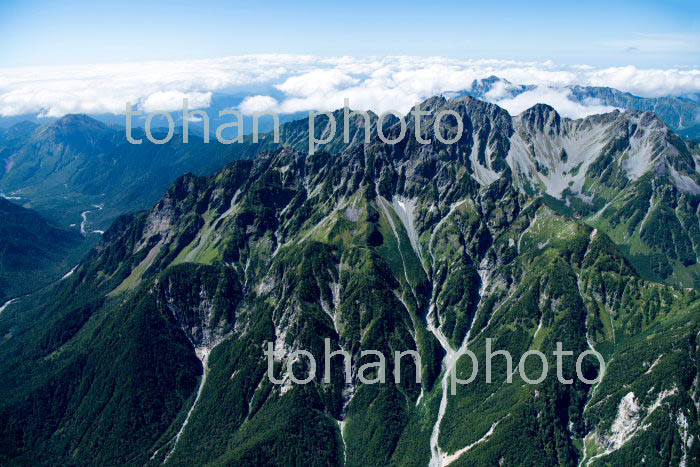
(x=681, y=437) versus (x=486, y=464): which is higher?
(x=681, y=437)

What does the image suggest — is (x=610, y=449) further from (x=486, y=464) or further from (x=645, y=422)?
(x=486, y=464)

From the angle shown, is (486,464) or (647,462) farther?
(486,464)

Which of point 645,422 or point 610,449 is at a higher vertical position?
point 645,422

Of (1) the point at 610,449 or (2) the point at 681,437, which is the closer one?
(2) the point at 681,437

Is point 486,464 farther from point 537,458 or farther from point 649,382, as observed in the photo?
point 649,382

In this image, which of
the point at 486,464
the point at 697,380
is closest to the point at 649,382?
the point at 697,380

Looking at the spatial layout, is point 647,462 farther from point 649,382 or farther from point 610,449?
point 649,382

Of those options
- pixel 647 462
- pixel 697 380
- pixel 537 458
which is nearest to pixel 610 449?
pixel 647 462

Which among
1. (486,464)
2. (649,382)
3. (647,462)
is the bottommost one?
(486,464)
